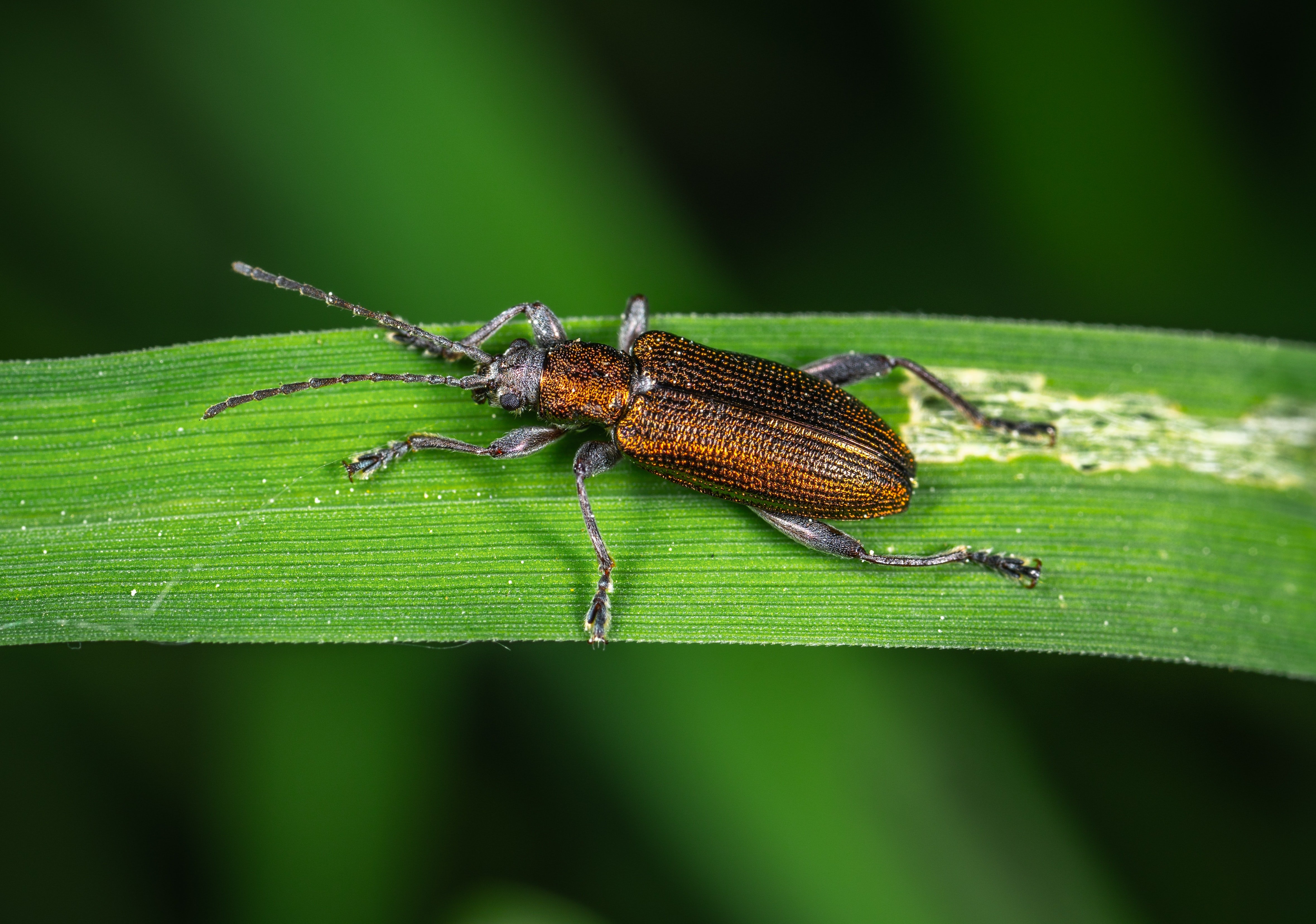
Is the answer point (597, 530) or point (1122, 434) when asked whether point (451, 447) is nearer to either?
point (597, 530)

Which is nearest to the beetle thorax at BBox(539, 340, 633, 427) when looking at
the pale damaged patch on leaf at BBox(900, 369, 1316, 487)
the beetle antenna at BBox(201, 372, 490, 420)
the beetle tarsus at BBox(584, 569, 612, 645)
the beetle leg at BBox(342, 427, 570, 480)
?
the beetle leg at BBox(342, 427, 570, 480)

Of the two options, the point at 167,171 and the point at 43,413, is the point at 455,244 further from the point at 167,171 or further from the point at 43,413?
the point at 43,413

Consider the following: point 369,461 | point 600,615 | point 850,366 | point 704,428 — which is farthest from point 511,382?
point 850,366

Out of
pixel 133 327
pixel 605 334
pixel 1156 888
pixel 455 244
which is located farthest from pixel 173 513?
pixel 1156 888

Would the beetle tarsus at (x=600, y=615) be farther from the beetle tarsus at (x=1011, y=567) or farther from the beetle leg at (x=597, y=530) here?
the beetle tarsus at (x=1011, y=567)

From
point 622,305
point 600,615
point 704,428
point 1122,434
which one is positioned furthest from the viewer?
point 622,305

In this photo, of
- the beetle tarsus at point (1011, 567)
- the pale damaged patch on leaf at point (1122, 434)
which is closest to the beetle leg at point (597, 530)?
the pale damaged patch on leaf at point (1122, 434)

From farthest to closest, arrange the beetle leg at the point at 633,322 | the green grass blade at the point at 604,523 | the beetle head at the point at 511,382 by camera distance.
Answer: the beetle leg at the point at 633,322 → the beetle head at the point at 511,382 → the green grass blade at the point at 604,523
